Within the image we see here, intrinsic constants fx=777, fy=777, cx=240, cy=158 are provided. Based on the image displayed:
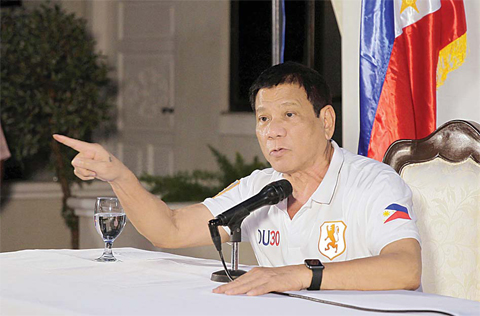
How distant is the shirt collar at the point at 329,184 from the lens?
199 cm

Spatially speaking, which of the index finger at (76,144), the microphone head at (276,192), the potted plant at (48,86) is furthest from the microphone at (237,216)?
the potted plant at (48,86)

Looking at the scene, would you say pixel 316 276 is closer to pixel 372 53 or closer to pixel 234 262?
pixel 234 262

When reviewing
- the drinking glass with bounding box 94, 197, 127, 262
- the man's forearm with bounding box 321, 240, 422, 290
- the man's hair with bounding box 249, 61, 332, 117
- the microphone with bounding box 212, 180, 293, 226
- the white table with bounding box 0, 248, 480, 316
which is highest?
the man's hair with bounding box 249, 61, 332, 117

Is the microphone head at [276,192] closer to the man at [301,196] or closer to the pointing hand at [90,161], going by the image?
the man at [301,196]

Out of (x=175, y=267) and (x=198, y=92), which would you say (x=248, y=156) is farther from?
(x=175, y=267)

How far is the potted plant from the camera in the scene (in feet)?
18.6

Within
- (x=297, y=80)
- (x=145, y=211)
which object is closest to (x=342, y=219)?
(x=297, y=80)

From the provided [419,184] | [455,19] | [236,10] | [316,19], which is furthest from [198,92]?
[419,184]

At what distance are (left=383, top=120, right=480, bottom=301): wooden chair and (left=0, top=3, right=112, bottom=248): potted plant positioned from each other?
3.93 meters

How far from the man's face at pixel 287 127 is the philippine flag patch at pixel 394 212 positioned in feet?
0.95

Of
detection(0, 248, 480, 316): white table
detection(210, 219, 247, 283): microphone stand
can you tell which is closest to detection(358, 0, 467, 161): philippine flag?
detection(0, 248, 480, 316): white table

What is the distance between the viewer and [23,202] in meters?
5.61

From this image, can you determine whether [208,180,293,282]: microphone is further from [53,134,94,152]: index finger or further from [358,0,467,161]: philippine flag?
[358,0,467,161]: philippine flag

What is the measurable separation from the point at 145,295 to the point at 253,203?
317 millimetres
